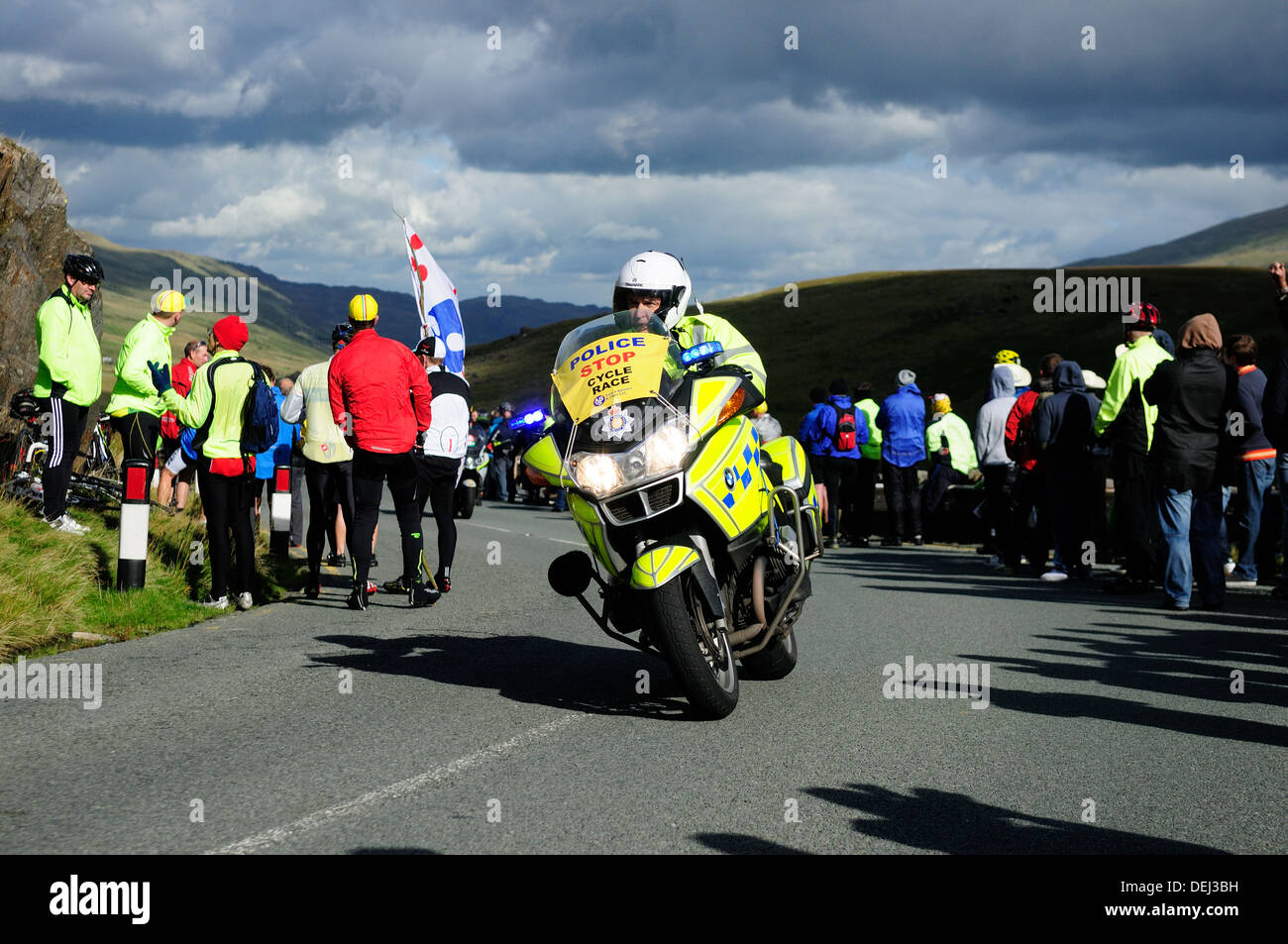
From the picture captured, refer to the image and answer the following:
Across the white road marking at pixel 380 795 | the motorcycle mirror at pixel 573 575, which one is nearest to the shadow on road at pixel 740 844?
the white road marking at pixel 380 795

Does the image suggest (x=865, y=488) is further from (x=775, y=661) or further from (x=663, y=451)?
(x=663, y=451)

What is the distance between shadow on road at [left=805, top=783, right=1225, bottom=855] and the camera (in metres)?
4.33

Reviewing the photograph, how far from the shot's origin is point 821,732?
6055 mm

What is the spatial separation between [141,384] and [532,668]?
14.6 ft

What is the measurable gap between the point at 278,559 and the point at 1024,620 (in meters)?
6.80

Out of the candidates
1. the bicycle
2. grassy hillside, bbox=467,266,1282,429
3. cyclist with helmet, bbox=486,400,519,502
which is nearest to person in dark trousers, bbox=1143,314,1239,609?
the bicycle

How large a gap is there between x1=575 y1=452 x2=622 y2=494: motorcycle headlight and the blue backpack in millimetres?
4426

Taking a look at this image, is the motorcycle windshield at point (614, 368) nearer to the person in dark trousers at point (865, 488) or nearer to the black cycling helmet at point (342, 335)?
the black cycling helmet at point (342, 335)

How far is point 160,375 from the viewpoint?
402 inches

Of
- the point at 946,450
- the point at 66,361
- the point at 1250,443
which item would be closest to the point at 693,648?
the point at 66,361

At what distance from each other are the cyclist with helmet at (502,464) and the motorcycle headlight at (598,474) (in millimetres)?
22558
